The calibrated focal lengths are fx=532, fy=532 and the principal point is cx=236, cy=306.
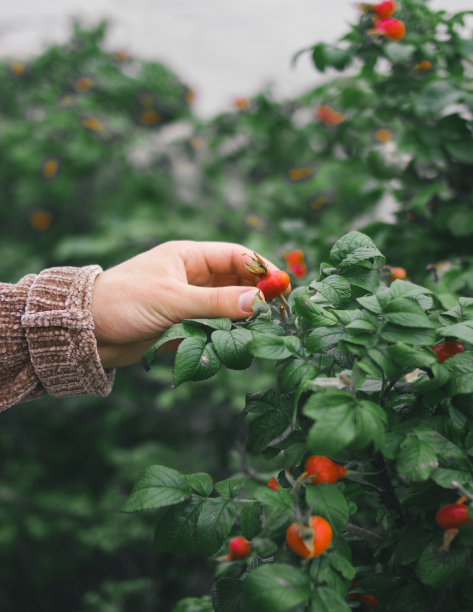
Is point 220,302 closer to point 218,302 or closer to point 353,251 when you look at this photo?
point 218,302

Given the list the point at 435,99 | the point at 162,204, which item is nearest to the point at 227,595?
the point at 435,99

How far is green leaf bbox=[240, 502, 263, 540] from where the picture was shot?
28.5 inches

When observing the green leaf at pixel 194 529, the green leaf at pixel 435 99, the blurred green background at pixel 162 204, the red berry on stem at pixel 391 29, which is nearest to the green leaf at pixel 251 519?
the green leaf at pixel 194 529

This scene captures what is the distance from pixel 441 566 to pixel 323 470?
6.9 inches

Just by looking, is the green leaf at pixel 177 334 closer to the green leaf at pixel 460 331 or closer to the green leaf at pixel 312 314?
the green leaf at pixel 312 314

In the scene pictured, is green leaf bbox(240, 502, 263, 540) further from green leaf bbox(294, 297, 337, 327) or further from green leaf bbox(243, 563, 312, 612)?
green leaf bbox(294, 297, 337, 327)

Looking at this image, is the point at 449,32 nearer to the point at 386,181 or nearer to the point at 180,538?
the point at 386,181

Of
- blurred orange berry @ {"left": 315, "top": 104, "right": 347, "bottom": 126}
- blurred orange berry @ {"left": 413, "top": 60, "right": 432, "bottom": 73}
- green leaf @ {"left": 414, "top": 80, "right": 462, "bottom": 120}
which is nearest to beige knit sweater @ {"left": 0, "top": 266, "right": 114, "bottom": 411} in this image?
green leaf @ {"left": 414, "top": 80, "right": 462, "bottom": 120}

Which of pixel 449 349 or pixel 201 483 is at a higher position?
pixel 449 349

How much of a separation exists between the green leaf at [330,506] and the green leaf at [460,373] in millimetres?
185

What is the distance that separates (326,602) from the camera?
0.55 metres

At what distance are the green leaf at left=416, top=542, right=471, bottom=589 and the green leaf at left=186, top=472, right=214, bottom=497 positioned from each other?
0.29 m

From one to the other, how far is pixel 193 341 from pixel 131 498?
22 cm

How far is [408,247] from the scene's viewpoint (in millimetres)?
1326
